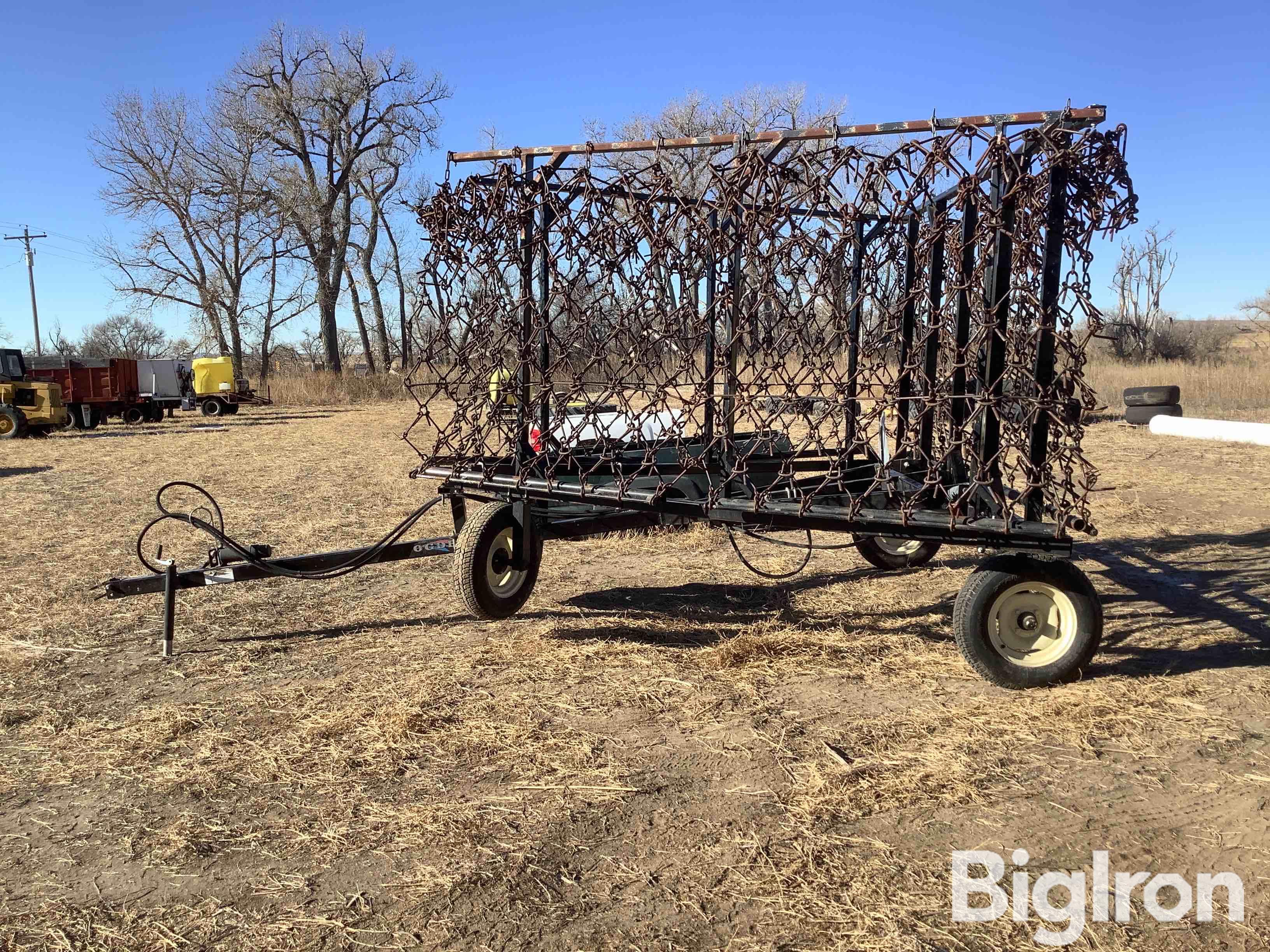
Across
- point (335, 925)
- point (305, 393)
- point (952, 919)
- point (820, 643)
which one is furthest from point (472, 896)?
point (305, 393)

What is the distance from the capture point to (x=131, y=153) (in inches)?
1655

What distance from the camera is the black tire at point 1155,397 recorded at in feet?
60.1

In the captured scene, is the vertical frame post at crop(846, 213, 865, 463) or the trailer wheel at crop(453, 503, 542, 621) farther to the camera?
the trailer wheel at crop(453, 503, 542, 621)

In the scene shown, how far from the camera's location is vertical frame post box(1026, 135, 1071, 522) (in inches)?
156

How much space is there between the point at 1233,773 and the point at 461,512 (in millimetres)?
4169

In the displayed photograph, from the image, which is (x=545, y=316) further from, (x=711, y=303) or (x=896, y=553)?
(x=896, y=553)

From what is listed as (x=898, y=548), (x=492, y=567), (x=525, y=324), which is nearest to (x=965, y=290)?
(x=525, y=324)

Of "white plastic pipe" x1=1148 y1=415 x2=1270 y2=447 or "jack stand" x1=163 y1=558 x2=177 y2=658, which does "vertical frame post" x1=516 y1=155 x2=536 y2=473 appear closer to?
"jack stand" x1=163 y1=558 x2=177 y2=658

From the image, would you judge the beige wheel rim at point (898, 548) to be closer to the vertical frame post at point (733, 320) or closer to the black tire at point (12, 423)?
the vertical frame post at point (733, 320)

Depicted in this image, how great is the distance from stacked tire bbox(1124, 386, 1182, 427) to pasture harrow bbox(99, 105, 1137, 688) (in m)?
14.7

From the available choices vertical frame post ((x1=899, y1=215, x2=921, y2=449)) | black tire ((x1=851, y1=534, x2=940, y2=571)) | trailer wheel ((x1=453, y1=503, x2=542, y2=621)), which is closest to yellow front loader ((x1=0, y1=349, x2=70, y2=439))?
trailer wheel ((x1=453, y1=503, x2=542, y2=621))

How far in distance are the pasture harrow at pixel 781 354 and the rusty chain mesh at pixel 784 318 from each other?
2 centimetres

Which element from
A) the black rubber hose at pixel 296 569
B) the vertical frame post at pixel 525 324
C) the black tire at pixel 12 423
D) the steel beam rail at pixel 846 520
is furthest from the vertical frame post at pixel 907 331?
the black tire at pixel 12 423

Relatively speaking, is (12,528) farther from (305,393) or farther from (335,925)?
(305,393)
